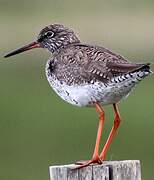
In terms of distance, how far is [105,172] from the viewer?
26.5 feet

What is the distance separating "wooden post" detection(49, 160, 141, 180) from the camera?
8.03 metres

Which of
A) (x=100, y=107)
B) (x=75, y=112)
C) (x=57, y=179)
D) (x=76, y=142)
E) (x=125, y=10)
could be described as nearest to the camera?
(x=57, y=179)

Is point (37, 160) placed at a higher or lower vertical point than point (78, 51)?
lower

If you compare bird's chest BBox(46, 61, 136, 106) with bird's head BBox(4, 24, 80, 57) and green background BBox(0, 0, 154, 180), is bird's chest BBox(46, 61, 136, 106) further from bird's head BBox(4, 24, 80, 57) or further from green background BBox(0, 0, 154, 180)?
bird's head BBox(4, 24, 80, 57)

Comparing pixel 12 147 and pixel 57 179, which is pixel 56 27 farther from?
pixel 12 147

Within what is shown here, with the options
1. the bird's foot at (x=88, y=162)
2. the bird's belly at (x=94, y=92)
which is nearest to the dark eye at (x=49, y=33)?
the bird's belly at (x=94, y=92)

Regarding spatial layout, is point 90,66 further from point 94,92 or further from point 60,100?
point 60,100

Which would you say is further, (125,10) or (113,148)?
(125,10)

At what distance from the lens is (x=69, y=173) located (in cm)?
807

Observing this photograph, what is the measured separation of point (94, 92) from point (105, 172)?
1.47 metres

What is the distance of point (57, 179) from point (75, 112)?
1119 centimetres

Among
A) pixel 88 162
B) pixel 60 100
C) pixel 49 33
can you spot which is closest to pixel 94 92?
pixel 88 162

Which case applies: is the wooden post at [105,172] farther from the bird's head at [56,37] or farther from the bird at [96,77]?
the bird's head at [56,37]

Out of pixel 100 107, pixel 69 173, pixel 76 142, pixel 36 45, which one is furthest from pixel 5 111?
pixel 69 173
